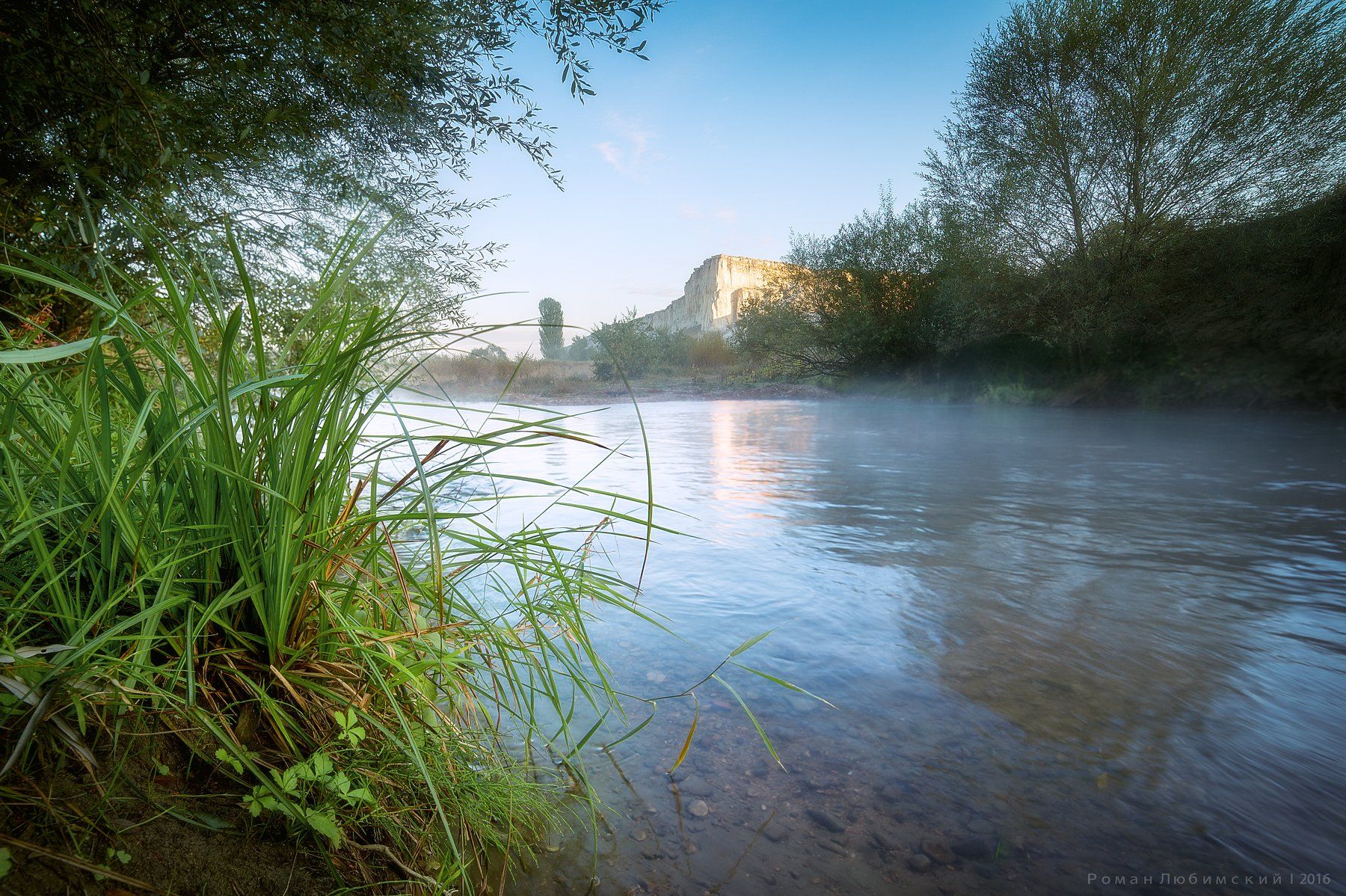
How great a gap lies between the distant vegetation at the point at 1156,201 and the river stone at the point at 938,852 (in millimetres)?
14713

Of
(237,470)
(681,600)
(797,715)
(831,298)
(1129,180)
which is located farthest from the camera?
(831,298)

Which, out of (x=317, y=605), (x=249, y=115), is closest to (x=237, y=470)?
(x=317, y=605)

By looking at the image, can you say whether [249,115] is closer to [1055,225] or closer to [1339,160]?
[1055,225]

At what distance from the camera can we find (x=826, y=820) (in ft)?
4.99

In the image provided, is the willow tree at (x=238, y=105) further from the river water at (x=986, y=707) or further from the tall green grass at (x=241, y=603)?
the river water at (x=986, y=707)

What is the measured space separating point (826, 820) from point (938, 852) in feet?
0.82

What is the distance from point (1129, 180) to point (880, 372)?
393 inches

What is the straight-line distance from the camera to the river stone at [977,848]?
4.66 ft

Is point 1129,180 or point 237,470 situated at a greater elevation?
point 1129,180

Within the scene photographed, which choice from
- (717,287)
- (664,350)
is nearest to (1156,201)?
(664,350)

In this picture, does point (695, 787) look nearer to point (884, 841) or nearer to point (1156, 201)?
point (884, 841)

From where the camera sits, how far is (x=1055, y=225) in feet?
47.9

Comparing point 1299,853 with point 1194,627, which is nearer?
point 1299,853

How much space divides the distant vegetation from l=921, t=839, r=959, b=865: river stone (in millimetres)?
14713
